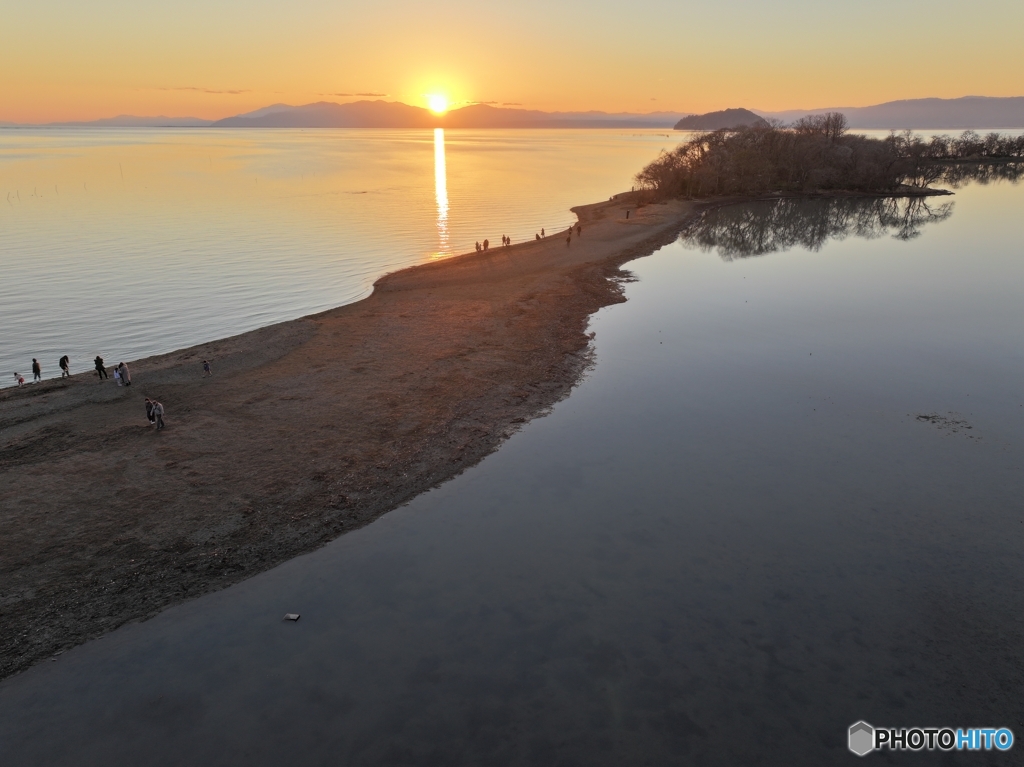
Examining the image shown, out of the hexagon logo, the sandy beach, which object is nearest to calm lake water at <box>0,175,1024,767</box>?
the hexagon logo

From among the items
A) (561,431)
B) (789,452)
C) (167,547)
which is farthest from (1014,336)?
(167,547)

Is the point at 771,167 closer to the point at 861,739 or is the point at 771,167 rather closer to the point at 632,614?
the point at 632,614

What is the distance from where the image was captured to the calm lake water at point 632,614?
12281mm

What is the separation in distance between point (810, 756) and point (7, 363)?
42.1 m

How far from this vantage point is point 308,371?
29.8 metres

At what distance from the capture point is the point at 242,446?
22500 millimetres

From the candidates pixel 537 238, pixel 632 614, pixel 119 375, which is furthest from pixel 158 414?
pixel 537 238

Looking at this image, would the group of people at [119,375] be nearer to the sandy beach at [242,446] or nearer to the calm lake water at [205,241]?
the sandy beach at [242,446]

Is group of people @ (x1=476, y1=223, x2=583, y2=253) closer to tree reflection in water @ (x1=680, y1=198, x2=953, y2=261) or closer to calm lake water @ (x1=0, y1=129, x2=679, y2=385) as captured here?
calm lake water @ (x1=0, y1=129, x2=679, y2=385)

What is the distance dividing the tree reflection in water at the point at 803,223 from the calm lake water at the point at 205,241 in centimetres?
2112

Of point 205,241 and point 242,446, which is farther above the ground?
point 205,241

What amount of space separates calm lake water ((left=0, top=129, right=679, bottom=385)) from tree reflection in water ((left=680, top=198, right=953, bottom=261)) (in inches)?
832

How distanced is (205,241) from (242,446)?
51192 mm

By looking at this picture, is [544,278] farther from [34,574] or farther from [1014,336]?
[34,574]
